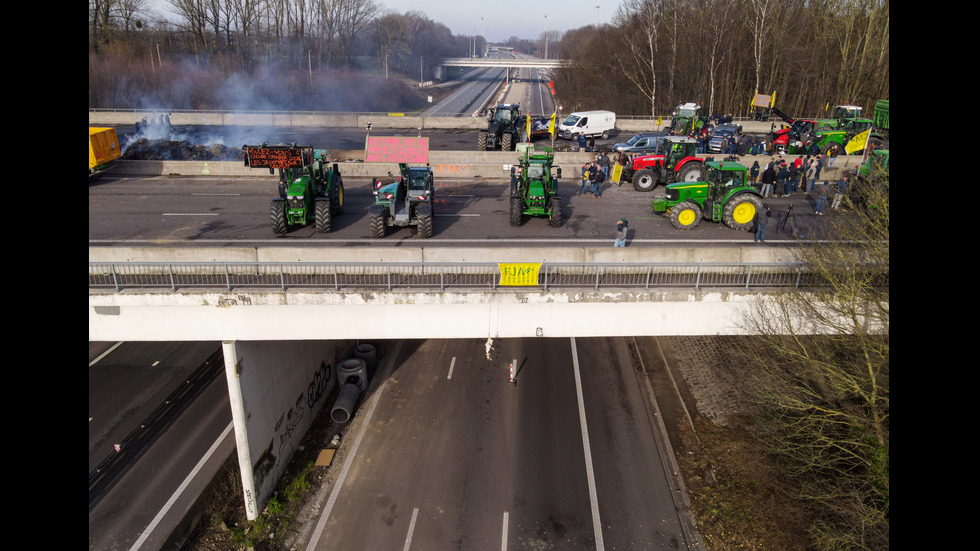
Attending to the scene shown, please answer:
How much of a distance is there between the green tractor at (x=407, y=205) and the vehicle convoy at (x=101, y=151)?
17.1 m

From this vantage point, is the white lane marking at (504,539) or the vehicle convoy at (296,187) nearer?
the white lane marking at (504,539)

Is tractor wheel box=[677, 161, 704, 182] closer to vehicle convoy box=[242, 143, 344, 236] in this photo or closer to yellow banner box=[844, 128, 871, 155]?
yellow banner box=[844, 128, 871, 155]

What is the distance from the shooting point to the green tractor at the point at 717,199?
19.5 metres

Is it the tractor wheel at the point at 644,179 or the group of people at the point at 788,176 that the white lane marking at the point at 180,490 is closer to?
the tractor wheel at the point at 644,179

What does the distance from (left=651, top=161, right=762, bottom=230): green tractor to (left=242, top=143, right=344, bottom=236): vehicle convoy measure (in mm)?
12896

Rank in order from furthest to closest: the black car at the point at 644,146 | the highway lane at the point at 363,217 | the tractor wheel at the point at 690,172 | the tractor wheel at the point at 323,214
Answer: the black car at the point at 644,146 < the tractor wheel at the point at 690,172 < the highway lane at the point at 363,217 < the tractor wheel at the point at 323,214

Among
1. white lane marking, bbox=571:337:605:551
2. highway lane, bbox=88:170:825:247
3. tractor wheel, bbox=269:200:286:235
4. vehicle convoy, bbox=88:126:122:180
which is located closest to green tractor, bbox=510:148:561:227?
highway lane, bbox=88:170:825:247

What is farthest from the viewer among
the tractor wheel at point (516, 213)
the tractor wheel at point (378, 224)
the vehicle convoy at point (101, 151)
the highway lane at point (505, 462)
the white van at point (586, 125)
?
the white van at point (586, 125)

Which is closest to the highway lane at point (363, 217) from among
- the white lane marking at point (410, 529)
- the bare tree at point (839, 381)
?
the bare tree at point (839, 381)

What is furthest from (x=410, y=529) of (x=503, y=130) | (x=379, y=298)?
(x=503, y=130)

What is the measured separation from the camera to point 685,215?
20.2 metres
